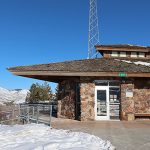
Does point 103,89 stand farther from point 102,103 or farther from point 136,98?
point 136,98

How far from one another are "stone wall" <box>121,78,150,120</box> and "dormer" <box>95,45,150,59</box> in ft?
27.8

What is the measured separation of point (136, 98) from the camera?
20547 millimetres

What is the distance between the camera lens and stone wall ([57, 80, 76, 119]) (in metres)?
20.9

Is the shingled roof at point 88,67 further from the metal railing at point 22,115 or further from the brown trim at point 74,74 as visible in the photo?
the metal railing at point 22,115

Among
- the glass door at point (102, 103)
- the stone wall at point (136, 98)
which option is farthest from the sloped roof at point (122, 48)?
the glass door at point (102, 103)

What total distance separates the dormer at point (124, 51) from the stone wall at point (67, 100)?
8.19 m

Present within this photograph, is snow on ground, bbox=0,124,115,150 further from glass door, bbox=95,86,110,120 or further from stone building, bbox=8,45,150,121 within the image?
glass door, bbox=95,86,110,120

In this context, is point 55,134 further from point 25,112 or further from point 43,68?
point 43,68

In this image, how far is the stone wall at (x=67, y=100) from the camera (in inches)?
823

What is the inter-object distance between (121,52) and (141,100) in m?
9.53

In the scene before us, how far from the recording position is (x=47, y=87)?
6266 centimetres

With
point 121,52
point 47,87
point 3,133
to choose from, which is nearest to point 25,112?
point 3,133

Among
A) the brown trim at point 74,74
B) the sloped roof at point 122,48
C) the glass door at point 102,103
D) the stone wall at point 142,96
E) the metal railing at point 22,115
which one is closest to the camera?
the metal railing at point 22,115

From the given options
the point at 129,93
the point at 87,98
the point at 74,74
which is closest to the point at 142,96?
the point at 129,93
